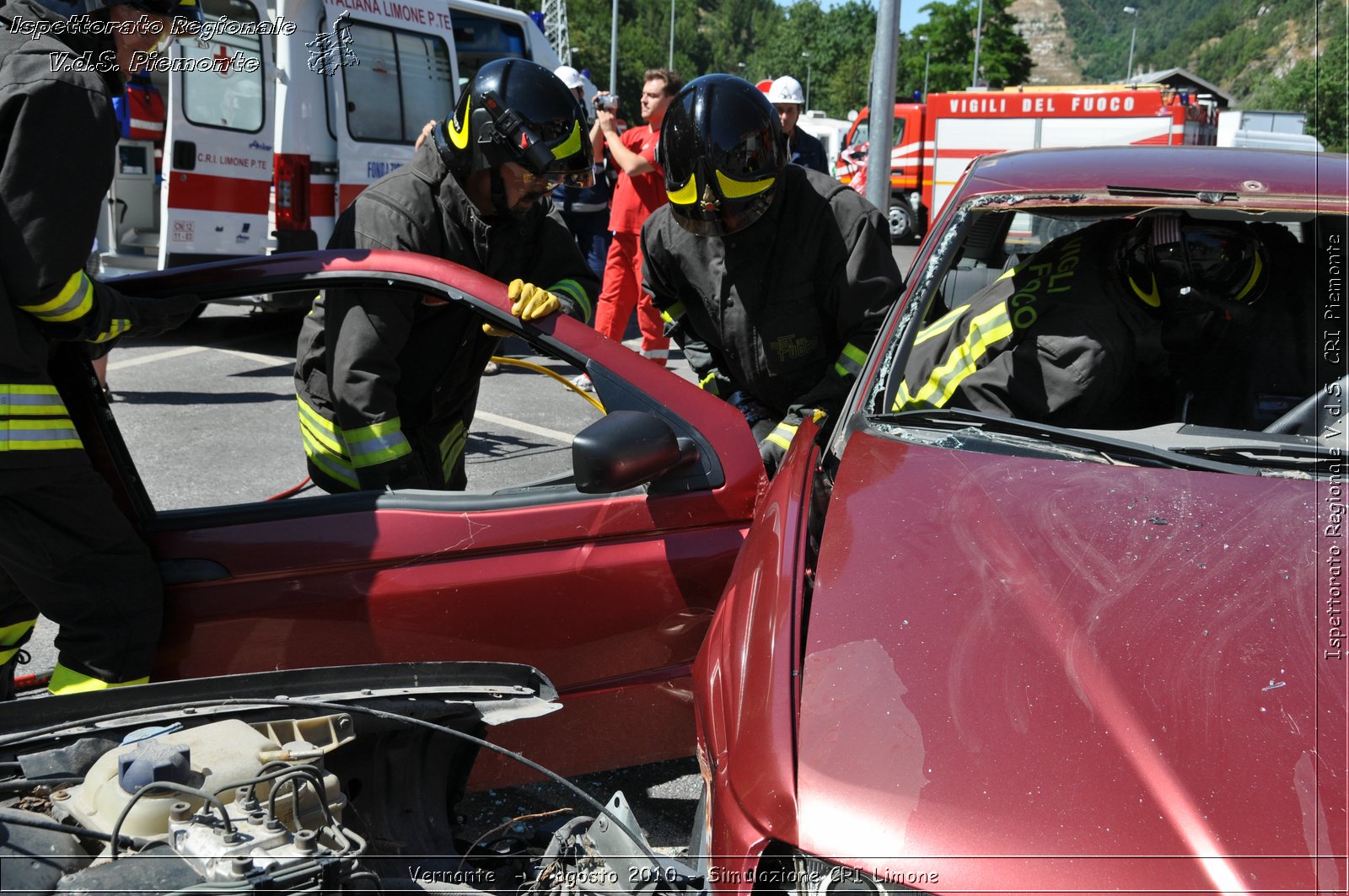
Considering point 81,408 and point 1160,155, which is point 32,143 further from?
point 1160,155

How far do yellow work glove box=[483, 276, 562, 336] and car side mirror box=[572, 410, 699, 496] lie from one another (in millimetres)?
308

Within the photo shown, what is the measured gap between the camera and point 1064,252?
9.96ft

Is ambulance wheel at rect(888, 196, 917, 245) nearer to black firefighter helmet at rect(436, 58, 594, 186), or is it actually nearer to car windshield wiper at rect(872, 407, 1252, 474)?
black firefighter helmet at rect(436, 58, 594, 186)

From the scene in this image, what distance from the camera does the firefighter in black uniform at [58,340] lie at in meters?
2.11

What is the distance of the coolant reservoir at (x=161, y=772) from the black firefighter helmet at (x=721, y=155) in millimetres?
1918

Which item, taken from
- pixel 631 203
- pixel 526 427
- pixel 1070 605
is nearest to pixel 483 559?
pixel 1070 605

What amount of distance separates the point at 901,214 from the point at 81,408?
20.0m

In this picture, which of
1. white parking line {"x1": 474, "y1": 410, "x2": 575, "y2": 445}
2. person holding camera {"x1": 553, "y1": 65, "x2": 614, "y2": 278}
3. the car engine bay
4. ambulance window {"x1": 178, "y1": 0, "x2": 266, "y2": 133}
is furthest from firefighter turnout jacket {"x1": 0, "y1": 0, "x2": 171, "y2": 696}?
person holding camera {"x1": 553, "y1": 65, "x2": 614, "y2": 278}

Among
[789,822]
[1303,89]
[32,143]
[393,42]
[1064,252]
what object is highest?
[1303,89]

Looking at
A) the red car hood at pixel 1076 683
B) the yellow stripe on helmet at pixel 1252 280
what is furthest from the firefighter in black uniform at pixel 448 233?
the yellow stripe on helmet at pixel 1252 280

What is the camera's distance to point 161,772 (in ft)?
5.08

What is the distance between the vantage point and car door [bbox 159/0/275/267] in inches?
288

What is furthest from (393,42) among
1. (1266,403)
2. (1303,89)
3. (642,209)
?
(1303,89)

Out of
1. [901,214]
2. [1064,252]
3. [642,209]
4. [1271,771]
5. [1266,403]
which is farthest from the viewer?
[901,214]
